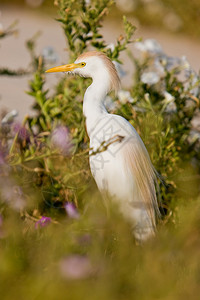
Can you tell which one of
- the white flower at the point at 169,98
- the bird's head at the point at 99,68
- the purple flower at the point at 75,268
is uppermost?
the purple flower at the point at 75,268

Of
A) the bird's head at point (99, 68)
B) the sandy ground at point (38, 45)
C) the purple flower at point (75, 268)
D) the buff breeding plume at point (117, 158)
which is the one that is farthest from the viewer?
the sandy ground at point (38, 45)

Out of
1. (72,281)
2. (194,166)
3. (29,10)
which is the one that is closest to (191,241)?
(72,281)

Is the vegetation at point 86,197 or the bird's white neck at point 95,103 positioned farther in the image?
the bird's white neck at point 95,103

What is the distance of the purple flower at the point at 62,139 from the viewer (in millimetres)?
2246

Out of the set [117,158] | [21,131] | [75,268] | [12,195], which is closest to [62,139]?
[21,131]

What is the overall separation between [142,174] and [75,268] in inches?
38.0

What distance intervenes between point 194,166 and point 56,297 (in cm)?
179

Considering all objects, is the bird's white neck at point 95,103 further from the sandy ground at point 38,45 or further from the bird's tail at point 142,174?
the sandy ground at point 38,45

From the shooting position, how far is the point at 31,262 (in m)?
1.30

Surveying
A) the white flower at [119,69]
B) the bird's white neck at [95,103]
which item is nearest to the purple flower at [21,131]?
the bird's white neck at [95,103]

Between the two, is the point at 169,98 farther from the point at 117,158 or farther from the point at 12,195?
the point at 12,195

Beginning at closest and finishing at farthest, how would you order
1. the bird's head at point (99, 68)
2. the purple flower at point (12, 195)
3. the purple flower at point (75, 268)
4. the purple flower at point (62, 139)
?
the purple flower at point (75, 268)
the purple flower at point (12, 195)
the bird's head at point (99, 68)
the purple flower at point (62, 139)

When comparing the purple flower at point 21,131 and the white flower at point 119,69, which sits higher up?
the white flower at point 119,69

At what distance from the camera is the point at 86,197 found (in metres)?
2.02
